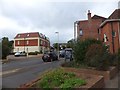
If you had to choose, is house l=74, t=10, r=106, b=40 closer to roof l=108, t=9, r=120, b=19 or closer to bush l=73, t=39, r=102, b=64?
roof l=108, t=9, r=120, b=19

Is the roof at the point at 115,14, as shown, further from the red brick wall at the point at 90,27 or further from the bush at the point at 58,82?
the bush at the point at 58,82

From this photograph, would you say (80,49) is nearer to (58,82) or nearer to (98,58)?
(98,58)

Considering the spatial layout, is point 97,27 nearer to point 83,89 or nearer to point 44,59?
point 44,59

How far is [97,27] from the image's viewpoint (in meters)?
52.7

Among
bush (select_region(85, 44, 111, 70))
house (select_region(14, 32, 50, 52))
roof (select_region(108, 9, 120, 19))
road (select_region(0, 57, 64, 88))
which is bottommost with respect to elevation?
road (select_region(0, 57, 64, 88))

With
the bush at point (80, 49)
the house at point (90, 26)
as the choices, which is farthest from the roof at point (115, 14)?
the bush at point (80, 49)

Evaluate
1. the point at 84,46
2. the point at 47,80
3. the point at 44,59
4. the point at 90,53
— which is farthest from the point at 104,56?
the point at 44,59

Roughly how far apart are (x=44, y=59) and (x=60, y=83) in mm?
29591

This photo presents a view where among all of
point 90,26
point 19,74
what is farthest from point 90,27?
point 19,74

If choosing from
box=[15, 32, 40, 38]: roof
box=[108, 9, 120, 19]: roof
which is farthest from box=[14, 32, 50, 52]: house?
box=[108, 9, 120, 19]: roof

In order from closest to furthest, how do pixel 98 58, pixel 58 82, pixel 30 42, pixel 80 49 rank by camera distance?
pixel 58 82, pixel 98 58, pixel 80 49, pixel 30 42

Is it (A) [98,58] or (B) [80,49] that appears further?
(B) [80,49]

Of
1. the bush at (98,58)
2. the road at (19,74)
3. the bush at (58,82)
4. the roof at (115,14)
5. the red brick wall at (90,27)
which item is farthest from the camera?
the red brick wall at (90,27)

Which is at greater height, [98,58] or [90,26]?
[90,26]
